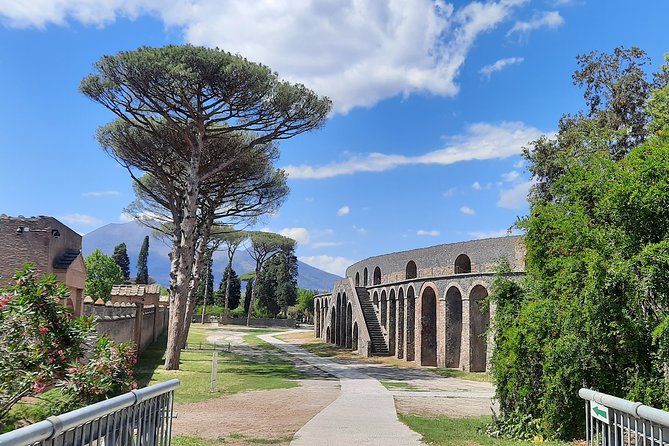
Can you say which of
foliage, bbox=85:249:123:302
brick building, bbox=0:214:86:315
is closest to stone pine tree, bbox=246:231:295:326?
foliage, bbox=85:249:123:302

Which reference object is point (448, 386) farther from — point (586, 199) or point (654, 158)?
point (654, 158)

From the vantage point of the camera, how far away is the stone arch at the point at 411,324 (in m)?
29.3

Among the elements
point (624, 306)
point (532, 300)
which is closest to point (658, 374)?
point (624, 306)

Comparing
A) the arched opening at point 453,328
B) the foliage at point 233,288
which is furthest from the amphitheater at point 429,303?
the foliage at point 233,288

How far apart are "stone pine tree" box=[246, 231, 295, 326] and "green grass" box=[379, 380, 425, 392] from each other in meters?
44.2

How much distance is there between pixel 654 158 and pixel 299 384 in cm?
1253

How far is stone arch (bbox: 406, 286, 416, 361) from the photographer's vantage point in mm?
29328

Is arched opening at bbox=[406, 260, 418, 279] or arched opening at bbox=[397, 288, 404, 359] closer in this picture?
arched opening at bbox=[397, 288, 404, 359]

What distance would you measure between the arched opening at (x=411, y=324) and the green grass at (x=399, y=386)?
976 cm

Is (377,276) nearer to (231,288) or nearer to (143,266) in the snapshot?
(231,288)

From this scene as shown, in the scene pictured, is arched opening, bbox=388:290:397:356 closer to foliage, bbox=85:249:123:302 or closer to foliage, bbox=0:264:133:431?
foliage, bbox=0:264:133:431

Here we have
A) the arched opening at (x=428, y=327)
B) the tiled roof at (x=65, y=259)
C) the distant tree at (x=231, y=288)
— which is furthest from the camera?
the distant tree at (x=231, y=288)

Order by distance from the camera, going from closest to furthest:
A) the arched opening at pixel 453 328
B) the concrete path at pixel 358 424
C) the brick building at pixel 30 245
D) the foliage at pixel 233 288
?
the concrete path at pixel 358 424 < the brick building at pixel 30 245 < the arched opening at pixel 453 328 < the foliage at pixel 233 288

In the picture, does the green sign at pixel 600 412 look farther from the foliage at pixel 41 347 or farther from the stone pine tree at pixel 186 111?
the stone pine tree at pixel 186 111
